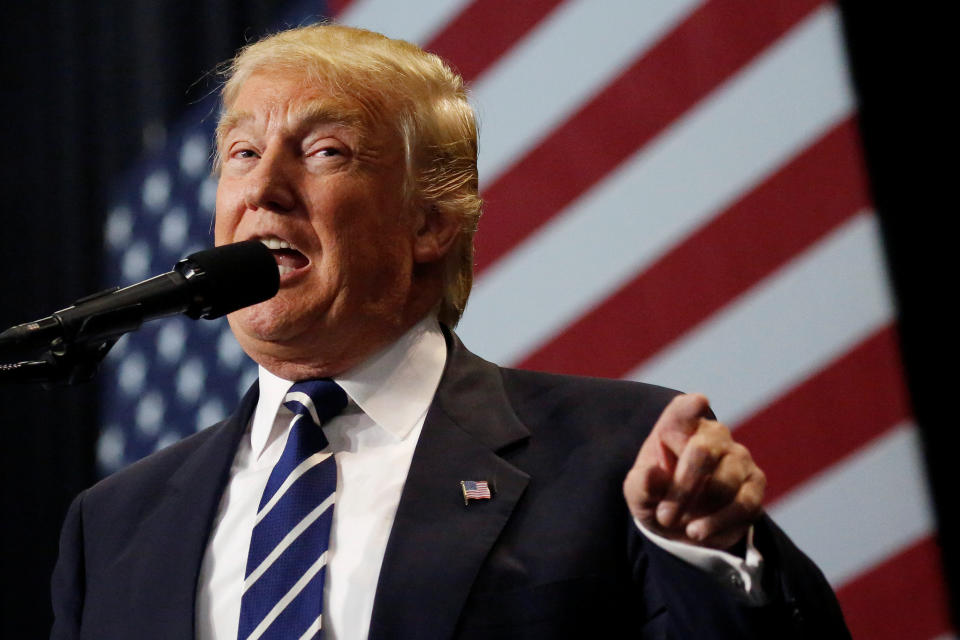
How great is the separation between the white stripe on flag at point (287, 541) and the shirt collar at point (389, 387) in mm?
144

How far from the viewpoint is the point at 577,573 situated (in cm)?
126

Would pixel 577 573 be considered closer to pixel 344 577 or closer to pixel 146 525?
pixel 344 577

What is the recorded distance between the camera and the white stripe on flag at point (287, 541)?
1.32 m

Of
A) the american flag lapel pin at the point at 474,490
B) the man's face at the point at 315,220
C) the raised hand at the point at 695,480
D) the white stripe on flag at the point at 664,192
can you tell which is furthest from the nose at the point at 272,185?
the white stripe on flag at the point at 664,192

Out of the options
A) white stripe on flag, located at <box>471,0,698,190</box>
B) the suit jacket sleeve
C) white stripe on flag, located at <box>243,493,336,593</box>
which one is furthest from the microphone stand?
white stripe on flag, located at <box>471,0,698,190</box>

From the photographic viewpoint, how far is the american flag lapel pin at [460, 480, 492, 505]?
1.33 meters

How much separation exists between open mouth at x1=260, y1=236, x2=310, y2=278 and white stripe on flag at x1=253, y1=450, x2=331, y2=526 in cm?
26

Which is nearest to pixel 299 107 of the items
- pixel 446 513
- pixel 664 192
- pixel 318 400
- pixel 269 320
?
pixel 269 320

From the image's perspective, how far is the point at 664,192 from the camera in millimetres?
2279

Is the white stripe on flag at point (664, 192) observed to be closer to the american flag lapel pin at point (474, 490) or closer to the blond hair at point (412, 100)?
the blond hair at point (412, 100)

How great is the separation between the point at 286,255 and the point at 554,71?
3.64 feet

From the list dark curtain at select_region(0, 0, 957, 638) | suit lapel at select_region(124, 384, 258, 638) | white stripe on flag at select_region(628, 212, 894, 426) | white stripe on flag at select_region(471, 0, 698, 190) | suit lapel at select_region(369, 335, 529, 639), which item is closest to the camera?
suit lapel at select_region(369, 335, 529, 639)

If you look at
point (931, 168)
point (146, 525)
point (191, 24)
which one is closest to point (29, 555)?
point (146, 525)

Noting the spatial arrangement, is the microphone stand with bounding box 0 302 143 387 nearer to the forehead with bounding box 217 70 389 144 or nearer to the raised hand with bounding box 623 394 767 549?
the raised hand with bounding box 623 394 767 549
